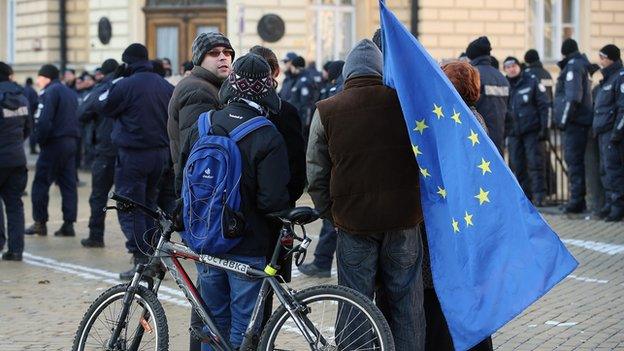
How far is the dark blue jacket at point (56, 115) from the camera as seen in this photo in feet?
48.7

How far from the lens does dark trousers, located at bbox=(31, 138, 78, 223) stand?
589 inches

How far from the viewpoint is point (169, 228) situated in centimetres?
699

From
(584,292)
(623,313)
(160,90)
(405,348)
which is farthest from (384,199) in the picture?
(160,90)

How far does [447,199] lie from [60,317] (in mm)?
4288

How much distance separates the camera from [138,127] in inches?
463

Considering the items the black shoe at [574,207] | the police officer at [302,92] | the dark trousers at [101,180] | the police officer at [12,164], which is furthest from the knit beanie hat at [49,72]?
the police officer at [302,92]

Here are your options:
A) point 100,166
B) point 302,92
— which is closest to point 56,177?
point 100,166

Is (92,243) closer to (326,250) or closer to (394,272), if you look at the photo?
(326,250)

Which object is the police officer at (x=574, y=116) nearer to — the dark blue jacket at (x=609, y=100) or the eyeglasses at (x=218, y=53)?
the dark blue jacket at (x=609, y=100)

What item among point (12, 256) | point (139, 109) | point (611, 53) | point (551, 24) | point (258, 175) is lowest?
point (12, 256)

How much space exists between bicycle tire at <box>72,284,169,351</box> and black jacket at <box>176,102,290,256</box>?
523 millimetres

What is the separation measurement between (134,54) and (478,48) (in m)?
4.31

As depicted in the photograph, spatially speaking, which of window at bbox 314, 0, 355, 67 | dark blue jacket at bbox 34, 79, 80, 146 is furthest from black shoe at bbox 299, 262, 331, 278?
window at bbox 314, 0, 355, 67

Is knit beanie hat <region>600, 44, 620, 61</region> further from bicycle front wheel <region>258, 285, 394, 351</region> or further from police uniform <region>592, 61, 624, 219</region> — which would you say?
bicycle front wheel <region>258, 285, 394, 351</region>
